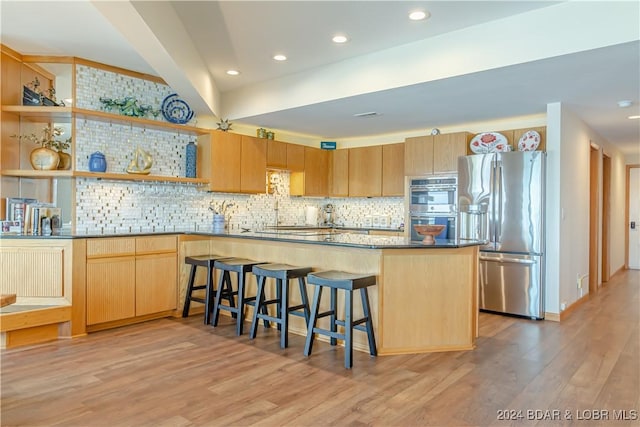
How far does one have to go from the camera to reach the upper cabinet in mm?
5434

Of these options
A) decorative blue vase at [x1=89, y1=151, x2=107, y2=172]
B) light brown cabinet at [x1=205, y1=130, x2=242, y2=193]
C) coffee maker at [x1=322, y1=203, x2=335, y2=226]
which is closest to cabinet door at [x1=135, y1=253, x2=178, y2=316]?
decorative blue vase at [x1=89, y1=151, x2=107, y2=172]

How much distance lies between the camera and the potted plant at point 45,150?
409cm

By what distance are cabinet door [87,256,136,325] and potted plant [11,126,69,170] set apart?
1.08 m

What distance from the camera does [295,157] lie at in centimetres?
659

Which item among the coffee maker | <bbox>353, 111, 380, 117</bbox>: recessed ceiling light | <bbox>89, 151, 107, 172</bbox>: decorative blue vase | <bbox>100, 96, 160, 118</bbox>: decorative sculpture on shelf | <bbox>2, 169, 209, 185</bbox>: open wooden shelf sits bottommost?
the coffee maker

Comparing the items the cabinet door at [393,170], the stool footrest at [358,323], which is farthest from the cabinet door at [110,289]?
the cabinet door at [393,170]

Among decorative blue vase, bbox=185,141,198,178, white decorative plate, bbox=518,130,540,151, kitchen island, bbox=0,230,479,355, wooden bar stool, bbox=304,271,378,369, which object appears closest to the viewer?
wooden bar stool, bbox=304,271,378,369

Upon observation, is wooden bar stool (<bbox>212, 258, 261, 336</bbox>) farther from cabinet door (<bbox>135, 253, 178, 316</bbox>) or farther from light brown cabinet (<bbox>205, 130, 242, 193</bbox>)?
light brown cabinet (<bbox>205, 130, 242, 193</bbox>)

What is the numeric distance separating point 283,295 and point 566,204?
11.3ft

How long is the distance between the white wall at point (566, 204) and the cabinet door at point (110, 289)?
433 cm

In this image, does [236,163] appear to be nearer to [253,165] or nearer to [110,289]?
[253,165]

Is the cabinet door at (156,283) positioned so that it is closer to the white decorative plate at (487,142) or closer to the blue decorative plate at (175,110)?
the blue decorative plate at (175,110)

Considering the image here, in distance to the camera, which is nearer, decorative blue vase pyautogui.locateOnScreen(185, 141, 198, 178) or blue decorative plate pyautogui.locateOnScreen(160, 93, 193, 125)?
blue decorative plate pyautogui.locateOnScreen(160, 93, 193, 125)

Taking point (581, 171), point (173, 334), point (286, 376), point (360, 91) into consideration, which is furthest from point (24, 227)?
point (581, 171)
